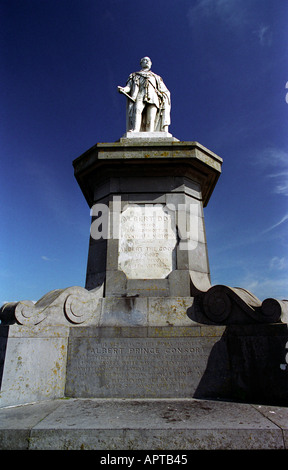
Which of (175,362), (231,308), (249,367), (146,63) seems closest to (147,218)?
(231,308)

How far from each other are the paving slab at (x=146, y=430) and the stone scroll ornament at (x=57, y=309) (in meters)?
1.30

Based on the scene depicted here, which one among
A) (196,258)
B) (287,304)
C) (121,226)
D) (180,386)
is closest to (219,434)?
(180,386)

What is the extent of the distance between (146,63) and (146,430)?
26.4 ft

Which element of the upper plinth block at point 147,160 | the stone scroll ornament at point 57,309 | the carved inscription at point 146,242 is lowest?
the stone scroll ornament at point 57,309

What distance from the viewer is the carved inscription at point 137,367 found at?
4352 millimetres

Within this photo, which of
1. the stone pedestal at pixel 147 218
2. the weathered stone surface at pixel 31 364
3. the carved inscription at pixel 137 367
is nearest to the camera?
the weathered stone surface at pixel 31 364

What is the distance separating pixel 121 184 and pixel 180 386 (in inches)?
149

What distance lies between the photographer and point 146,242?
559 cm

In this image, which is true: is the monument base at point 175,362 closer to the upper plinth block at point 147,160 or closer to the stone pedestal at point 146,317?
the stone pedestal at point 146,317

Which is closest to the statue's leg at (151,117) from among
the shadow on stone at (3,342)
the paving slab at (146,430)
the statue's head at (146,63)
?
the statue's head at (146,63)

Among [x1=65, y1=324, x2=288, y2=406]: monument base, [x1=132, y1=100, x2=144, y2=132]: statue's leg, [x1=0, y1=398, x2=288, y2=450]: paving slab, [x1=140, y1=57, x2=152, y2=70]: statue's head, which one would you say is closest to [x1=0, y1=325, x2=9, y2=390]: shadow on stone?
[x1=0, y1=398, x2=288, y2=450]: paving slab

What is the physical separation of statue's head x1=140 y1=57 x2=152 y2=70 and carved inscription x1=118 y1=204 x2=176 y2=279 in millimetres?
4272

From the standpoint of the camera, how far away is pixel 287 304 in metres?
4.48

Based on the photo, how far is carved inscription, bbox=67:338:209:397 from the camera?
4.35m
